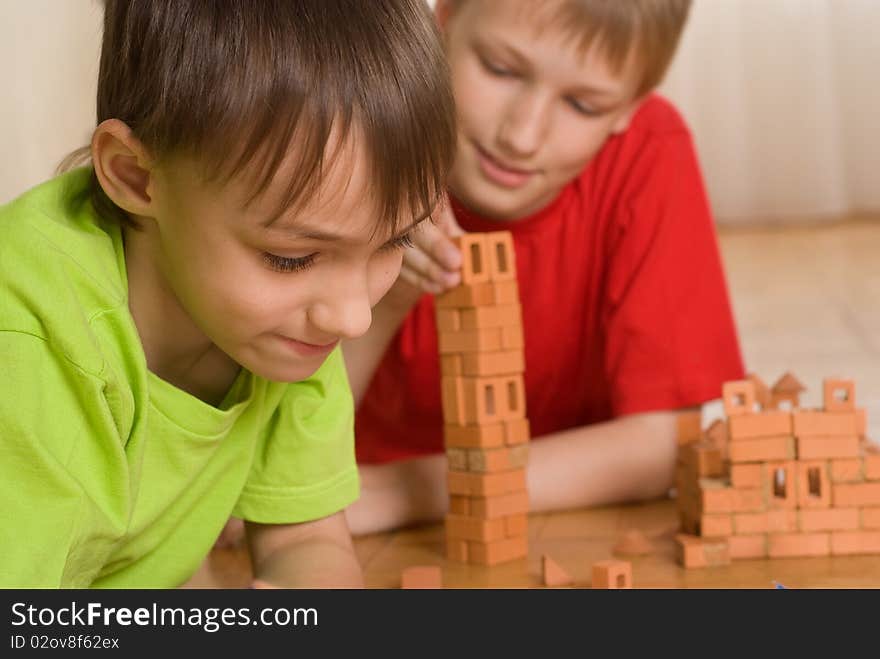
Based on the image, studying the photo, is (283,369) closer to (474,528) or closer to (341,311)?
(341,311)

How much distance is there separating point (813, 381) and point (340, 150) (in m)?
1.28

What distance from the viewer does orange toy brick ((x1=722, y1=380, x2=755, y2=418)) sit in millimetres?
1271

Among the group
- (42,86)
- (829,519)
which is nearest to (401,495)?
(829,519)

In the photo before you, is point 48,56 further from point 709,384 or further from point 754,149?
point 754,149

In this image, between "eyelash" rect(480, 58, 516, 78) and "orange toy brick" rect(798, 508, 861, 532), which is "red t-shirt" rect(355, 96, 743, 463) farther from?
"orange toy brick" rect(798, 508, 861, 532)

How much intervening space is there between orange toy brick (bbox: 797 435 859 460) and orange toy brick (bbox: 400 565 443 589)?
1.24 feet

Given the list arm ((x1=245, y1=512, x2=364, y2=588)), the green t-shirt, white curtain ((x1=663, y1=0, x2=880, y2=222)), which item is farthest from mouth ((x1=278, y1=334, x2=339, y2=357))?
white curtain ((x1=663, y1=0, x2=880, y2=222))

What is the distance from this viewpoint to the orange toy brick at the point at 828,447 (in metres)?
1.27

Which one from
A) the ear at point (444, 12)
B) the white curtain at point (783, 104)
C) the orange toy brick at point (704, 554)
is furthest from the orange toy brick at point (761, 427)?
the white curtain at point (783, 104)

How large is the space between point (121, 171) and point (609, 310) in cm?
82

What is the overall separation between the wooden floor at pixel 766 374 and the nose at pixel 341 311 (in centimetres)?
46

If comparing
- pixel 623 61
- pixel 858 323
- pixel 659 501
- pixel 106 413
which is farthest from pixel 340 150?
pixel 858 323

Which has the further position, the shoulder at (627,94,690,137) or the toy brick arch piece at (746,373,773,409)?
the shoulder at (627,94,690,137)

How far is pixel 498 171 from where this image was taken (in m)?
1.43
